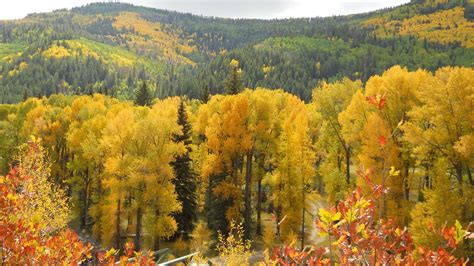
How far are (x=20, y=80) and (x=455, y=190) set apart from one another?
19349 centimetres

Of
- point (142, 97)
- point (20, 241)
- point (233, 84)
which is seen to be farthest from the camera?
point (142, 97)

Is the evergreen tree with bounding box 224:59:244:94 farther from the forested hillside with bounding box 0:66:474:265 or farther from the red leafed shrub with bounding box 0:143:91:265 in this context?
the red leafed shrub with bounding box 0:143:91:265

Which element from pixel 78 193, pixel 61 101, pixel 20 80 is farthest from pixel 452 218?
pixel 20 80

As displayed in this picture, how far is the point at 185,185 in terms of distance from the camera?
118ft

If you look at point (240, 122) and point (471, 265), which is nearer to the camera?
point (471, 265)

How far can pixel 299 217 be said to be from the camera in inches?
1280

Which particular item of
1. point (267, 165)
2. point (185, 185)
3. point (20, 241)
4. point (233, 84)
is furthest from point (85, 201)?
point (20, 241)

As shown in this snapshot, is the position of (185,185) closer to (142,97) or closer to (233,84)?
(233,84)

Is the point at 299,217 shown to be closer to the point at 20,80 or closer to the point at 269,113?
the point at 269,113

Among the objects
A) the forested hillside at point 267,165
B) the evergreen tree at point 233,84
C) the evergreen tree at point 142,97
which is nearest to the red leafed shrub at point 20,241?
the forested hillside at point 267,165

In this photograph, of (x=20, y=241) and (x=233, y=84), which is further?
(x=233, y=84)

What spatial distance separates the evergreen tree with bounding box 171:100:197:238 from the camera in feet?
116

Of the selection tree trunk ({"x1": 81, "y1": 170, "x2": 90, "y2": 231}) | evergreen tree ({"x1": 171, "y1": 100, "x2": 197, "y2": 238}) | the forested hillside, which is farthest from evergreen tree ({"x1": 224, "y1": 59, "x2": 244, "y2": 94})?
tree trunk ({"x1": 81, "y1": 170, "x2": 90, "y2": 231})

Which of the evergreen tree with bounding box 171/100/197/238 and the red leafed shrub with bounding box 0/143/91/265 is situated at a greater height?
the red leafed shrub with bounding box 0/143/91/265
